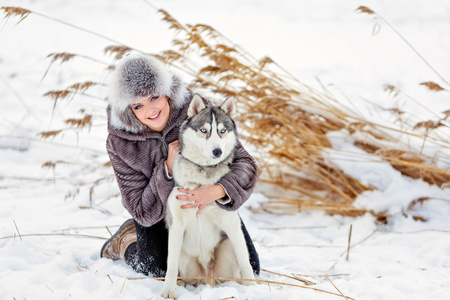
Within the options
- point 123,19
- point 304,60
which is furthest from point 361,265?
point 123,19

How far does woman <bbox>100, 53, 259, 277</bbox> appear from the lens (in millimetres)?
2076

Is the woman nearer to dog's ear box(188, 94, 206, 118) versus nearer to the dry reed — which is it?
dog's ear box(188, 94, 206, 118)

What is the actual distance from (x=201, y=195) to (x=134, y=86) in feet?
2.24

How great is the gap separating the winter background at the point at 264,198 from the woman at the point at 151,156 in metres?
0.26

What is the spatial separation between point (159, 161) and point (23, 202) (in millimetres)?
2115

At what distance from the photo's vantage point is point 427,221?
3.20 meters

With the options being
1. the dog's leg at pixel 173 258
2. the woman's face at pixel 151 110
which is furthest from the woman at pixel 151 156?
the dog's leg at pixel 173 258

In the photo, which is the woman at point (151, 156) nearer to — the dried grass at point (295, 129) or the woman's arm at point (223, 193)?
the woman's arm at point (223, 193)

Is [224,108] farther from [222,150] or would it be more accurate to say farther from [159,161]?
[159,161]

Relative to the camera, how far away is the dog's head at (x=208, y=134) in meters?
1.91

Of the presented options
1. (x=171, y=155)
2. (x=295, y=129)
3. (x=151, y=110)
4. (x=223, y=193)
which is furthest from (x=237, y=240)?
(x=295, y=129)

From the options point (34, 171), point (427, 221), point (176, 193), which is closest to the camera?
point (176, 193)

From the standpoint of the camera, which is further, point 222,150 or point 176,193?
point 176,193

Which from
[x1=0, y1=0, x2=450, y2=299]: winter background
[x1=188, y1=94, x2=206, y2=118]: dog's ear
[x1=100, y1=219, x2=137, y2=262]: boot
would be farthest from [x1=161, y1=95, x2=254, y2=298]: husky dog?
[x1=100, y1=219, x2=137, y2=262]: boot
